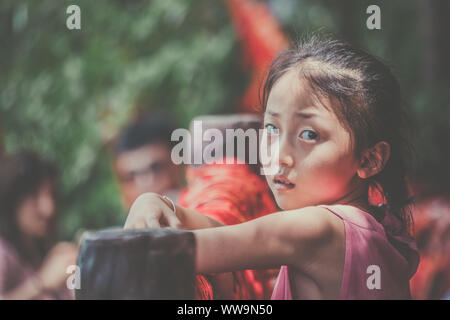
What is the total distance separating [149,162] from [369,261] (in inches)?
38.7

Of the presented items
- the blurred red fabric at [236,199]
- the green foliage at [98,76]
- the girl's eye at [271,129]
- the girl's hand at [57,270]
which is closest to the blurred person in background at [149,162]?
the girl's hand at [57,270]

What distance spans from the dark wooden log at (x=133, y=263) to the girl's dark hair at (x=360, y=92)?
21cm

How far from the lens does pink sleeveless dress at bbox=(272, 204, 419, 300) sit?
50 cm

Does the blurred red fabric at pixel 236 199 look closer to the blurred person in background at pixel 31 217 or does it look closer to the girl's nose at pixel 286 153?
the girl's nose at pixel 286 153

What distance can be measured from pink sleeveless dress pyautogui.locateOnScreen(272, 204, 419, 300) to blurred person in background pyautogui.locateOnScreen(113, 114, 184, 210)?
25.3 inches

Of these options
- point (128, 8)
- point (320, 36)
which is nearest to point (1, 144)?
point (128, 8)

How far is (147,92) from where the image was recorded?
230 centimetres

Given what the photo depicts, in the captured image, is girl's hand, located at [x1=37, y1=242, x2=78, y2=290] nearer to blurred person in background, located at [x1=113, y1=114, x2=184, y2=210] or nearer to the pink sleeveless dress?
blurred person in background, located at [x1=113, y1=114, x2=184, y2=210]

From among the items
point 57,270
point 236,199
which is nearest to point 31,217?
point 57,270

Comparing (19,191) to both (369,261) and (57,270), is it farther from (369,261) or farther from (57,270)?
(369,261)

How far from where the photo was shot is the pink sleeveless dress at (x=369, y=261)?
50cm

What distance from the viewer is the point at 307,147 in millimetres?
525

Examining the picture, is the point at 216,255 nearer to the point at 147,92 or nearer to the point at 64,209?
the point at 147,92

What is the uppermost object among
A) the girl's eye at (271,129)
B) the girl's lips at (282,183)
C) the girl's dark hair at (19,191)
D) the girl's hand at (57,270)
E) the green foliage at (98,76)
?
the green foliage at (98,76)
